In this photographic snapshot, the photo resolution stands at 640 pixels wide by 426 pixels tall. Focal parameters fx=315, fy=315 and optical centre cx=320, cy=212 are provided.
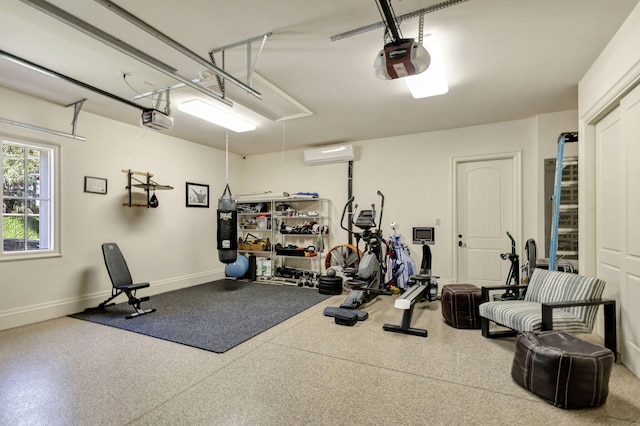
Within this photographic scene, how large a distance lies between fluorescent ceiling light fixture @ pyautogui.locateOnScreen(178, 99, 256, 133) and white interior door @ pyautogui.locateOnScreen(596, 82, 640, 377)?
4.18 meters

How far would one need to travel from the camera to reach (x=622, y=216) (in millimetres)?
2631

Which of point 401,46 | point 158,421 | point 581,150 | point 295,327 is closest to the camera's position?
point 158,421

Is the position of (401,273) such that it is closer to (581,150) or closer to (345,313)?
(345,313)

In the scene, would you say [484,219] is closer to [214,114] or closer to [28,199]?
[214,114]

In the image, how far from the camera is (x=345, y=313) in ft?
12.6

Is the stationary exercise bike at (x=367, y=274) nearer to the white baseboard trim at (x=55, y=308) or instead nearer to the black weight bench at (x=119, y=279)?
the black weight bench at (x=119, y=279)

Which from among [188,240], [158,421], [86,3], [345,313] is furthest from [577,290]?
[188,240]

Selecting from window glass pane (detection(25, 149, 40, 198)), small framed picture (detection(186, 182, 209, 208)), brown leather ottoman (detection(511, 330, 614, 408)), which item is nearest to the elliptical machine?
brown leather ottoman (detection(511, 330, 614, 408))

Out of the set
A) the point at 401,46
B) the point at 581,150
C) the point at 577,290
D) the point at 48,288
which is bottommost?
the point at 48,288

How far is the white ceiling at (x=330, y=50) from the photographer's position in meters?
2.35

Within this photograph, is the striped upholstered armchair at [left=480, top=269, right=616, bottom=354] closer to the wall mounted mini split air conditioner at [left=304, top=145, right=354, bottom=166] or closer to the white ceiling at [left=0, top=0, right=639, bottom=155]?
the white ceiling at [left=0, top=0, right=639, bottom=155]

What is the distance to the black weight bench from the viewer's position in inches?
165

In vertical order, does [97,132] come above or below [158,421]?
above

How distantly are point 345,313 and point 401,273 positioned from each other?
73.6 inches
